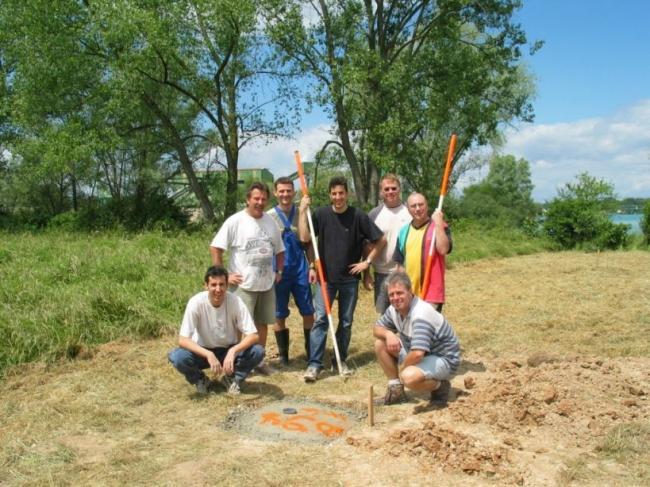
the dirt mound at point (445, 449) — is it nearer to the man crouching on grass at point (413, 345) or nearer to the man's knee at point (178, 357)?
the man crouching on grass at point (413, 345)

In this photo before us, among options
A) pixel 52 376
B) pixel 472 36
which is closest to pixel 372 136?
pixel 472 36

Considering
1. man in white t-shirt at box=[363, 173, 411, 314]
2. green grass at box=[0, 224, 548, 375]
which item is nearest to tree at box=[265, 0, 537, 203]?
green grass at box=[0, 224, 548, 375]

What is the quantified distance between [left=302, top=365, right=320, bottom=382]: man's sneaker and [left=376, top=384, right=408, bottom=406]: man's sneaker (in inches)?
28.0

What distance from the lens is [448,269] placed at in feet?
43.8

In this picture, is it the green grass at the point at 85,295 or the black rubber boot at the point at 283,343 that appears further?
the green grass at the point at 85,295

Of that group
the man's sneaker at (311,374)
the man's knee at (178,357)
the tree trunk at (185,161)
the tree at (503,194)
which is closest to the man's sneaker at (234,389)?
the man's knee at (178,357)

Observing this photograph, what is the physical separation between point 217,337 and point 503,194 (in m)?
31.6

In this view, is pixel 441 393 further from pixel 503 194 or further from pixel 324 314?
pixel 503 194

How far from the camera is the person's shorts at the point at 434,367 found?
4.23 meters

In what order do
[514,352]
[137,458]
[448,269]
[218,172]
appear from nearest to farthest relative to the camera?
[137,458] → [514,352] → [448,269] → [218,172]

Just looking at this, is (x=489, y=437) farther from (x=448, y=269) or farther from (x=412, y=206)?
(x=448, y=269)

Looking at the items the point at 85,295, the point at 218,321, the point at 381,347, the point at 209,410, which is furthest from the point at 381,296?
the point at 85,295

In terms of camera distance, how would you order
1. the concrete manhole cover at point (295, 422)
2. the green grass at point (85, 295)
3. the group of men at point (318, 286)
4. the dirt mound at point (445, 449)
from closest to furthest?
the dirt mound at point (445, 449) < the concrete manhole cover at point (295, 422) < the group of men at point (318, 286) < the green grass at point (85, 295)

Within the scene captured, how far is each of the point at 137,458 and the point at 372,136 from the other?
1397 centimetres
